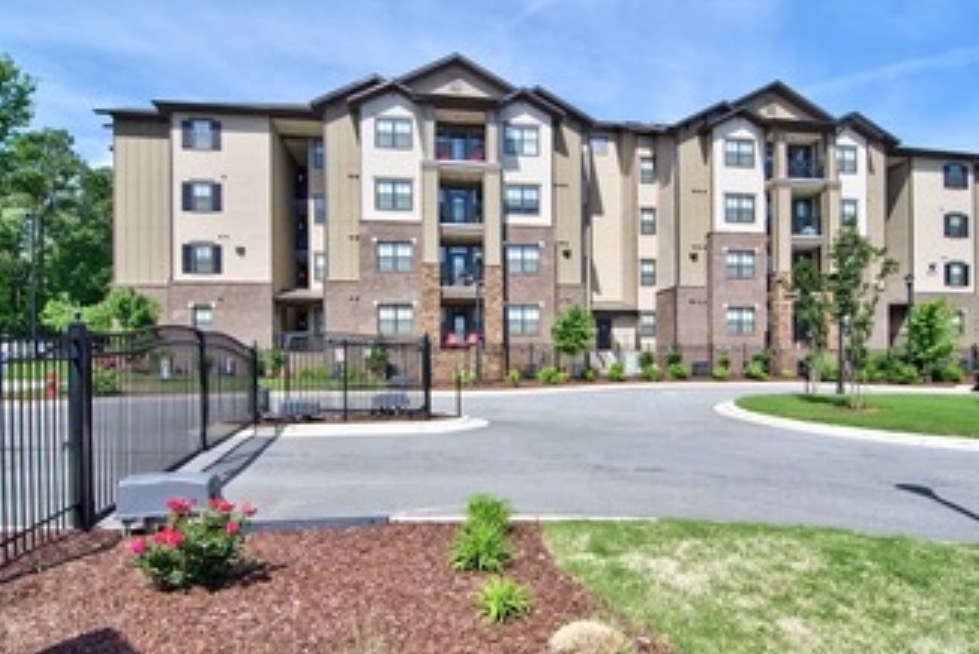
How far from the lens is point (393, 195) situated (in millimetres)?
32969

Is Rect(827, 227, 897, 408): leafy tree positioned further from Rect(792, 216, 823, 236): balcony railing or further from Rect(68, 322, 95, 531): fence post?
Rect(792, 216, 823, 236): balcony railing

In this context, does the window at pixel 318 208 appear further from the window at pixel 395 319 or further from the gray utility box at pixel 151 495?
the gray utility box at pixel 151 495

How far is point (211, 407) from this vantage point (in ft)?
44.0

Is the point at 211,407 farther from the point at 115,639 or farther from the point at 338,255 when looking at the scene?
the point at 338,255

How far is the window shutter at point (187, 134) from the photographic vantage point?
33281 mm

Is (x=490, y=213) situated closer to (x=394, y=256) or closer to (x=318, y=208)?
(x=394, y=256)

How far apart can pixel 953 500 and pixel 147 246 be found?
36.7 metres

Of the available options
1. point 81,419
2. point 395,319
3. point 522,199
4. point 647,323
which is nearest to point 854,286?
point 522,199

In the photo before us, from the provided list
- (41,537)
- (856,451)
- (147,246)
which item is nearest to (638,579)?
(41,537)

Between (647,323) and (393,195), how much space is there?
17.7 meters

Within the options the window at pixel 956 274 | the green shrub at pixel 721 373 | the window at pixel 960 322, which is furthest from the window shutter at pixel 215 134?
the window at pixel 956 274

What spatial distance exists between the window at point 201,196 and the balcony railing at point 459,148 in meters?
11.9

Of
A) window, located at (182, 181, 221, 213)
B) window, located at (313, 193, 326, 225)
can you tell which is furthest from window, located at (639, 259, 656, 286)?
window, located at (182, 181, 221, 213)

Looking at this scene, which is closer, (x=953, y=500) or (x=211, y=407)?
(x=953, y=500)
